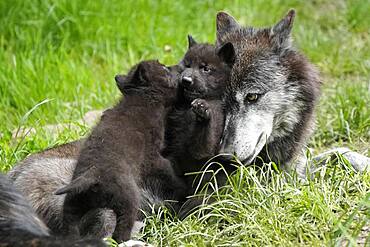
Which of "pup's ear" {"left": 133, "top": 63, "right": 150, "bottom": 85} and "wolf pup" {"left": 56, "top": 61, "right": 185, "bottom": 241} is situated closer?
"wolf pup" {"left": 56, "top": 61, "right": 185, "bottom": 241}

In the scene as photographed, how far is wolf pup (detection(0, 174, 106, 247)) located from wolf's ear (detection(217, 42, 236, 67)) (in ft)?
6.46

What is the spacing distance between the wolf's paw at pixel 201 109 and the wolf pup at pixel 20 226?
4.48 ft

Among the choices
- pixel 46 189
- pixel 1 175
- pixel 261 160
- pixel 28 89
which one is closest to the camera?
pixel 1 175

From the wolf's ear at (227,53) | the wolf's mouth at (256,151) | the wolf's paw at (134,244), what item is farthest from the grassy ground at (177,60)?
the wolf's ear at (227,53)

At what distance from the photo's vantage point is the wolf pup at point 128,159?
481 cm

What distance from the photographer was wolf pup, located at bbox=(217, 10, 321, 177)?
581 centimetres

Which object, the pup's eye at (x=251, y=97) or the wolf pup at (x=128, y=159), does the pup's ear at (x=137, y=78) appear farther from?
the pup's eye at (x=251, y=97)

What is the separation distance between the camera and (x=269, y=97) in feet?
19.6

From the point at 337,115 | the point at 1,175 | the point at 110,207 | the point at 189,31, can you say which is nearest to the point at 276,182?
the point at 110,207

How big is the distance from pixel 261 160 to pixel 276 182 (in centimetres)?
44

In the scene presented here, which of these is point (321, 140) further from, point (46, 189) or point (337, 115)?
point (46, 189)

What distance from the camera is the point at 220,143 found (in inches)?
224

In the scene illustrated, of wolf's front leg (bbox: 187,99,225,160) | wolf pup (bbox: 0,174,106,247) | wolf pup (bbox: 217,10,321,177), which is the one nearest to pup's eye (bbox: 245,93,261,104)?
wolf pup (bbox: 217,10,321,177)

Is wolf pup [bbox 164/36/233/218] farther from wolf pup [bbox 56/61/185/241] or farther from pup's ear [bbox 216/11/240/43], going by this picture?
pup's ear [bbox 216/11/240/43]
